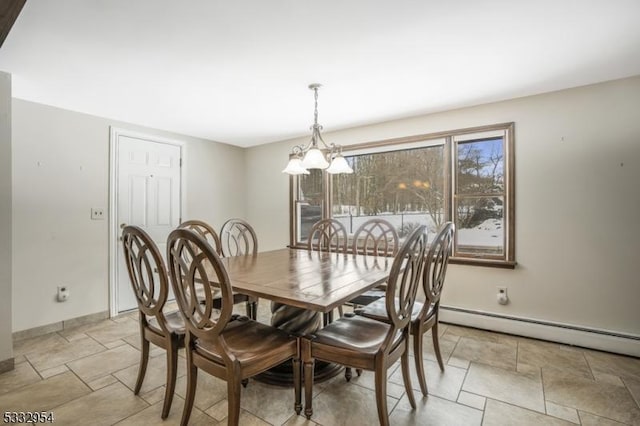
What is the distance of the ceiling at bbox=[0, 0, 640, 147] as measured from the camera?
64.8 inches

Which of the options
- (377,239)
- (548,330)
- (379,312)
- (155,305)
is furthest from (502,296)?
(155,305)

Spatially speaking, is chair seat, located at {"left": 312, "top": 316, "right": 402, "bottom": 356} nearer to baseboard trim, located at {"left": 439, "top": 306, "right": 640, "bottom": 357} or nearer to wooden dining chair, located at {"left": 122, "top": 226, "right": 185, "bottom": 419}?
wooden dining chair, located at {"left": 122, "top": 226, "right": 185, "bottom": 419}

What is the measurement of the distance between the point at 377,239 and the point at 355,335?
4.62 ft

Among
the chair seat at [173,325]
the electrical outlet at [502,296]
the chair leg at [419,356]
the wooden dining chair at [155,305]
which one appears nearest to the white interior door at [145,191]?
the chair seat at [173,325]

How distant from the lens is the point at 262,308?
373 centimetres

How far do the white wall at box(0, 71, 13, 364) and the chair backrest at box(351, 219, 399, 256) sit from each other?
276 cm

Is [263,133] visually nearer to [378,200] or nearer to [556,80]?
[378,200]

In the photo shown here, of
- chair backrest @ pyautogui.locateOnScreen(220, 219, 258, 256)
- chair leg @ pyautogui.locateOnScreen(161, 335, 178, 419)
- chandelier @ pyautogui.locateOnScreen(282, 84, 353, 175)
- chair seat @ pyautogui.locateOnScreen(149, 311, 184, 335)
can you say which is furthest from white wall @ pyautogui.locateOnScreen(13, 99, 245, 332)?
chandelier @ pyautogui.locateOnScreen(282, 84, 353, 175)

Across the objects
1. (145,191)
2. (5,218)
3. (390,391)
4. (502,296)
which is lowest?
(390,391)

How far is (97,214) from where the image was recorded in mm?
3342

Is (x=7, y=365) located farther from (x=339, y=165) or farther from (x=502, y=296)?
(x=502, y=296)

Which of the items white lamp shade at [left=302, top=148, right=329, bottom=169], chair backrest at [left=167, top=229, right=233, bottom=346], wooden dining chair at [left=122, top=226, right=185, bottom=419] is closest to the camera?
chair backrest at [left=167, top=229, right=233, bottom=346]

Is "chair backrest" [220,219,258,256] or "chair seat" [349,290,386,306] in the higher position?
"chair backrest" [220,219,258,256]

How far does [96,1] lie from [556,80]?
3.19m
